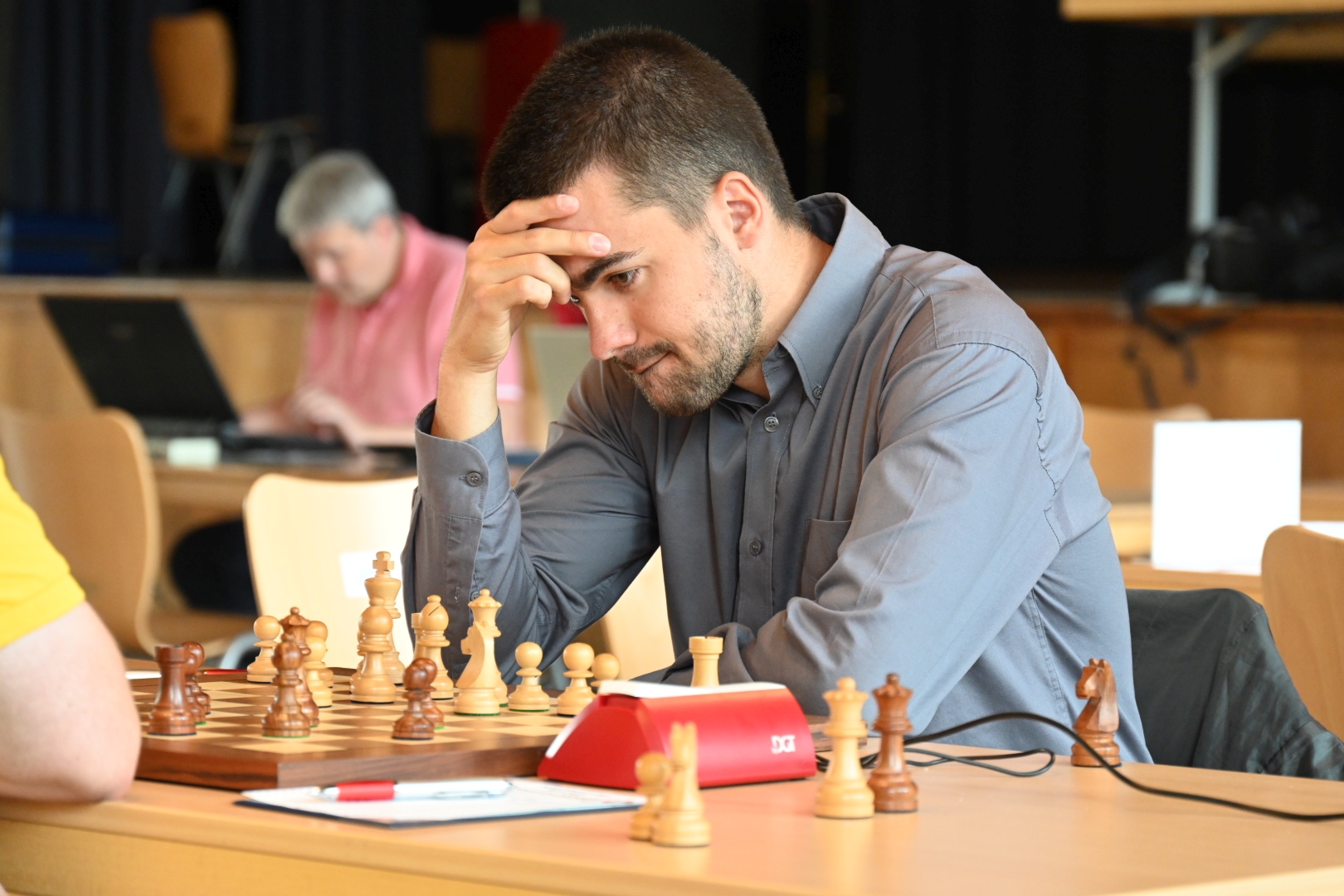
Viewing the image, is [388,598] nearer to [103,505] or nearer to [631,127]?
[631,127]

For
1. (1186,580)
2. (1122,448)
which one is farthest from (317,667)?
(1122,448)

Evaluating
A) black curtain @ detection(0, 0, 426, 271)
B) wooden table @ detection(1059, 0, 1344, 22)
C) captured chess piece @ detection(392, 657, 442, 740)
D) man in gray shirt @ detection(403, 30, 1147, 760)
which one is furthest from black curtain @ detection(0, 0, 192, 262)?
captured chess piece @ detection(392, 657, 442, 740)

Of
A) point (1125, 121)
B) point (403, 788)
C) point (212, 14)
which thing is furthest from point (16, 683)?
point (1125, 121)

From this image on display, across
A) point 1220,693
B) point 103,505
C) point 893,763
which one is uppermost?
point 893,763

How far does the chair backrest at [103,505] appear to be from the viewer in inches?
125

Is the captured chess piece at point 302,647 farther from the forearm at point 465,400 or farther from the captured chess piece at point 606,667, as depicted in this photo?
the forearm at point 465,400

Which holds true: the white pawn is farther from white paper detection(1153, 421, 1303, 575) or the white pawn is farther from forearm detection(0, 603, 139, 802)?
white paper detection(1153, 421, 1303, 575)

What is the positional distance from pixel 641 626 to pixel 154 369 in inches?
73.2

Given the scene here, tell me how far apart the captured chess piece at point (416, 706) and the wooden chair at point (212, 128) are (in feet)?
22.6

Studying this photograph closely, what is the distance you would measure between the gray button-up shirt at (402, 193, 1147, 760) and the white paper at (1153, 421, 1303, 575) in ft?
2.67

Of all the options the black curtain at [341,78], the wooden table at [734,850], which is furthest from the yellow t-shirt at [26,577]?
the black curtain at [341,78]

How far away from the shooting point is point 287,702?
1.20m

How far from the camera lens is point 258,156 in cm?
824

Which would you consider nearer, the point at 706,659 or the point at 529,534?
the point at 706,659
